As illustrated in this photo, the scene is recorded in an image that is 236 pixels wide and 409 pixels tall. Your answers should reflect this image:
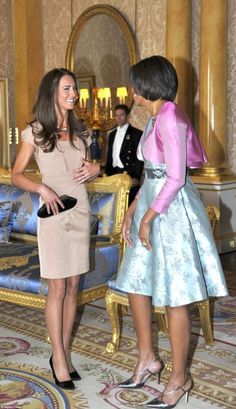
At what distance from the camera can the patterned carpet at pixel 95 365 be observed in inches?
112

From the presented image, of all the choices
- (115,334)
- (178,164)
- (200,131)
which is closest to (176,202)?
(178,164)

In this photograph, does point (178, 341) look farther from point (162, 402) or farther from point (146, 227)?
point (146, 227)

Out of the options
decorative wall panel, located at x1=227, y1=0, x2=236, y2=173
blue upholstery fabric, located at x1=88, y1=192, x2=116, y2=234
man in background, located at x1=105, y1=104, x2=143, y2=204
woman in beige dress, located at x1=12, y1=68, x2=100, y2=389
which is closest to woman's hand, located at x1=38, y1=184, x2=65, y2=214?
woman in beige dress, located at x1=12, y1=68, x2=100, y2=389

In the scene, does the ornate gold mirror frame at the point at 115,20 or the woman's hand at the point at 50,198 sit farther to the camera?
the ornate gold mirror frame at the point at 115,20

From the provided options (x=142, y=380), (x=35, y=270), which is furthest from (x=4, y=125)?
(x=142, y=380)

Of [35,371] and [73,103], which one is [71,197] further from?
[35,371]

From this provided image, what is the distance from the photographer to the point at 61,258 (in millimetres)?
2801

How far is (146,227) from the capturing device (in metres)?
2.60

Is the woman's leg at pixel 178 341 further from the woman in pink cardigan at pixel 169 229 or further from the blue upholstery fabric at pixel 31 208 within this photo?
the blue upholstery fabric at pixel 31 208

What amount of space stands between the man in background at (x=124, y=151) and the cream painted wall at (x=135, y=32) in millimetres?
720

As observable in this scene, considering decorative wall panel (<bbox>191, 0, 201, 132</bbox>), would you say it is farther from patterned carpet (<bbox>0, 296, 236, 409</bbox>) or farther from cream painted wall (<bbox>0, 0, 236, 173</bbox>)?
patterned carpet (<bbox>0, 296, 236, 409</bbox>)

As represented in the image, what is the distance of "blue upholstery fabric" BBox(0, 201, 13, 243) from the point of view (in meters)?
4.57

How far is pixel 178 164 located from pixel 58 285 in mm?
853

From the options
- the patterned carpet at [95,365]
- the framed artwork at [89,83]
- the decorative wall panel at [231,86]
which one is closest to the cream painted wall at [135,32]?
the decorative wall panel at [231,86]
